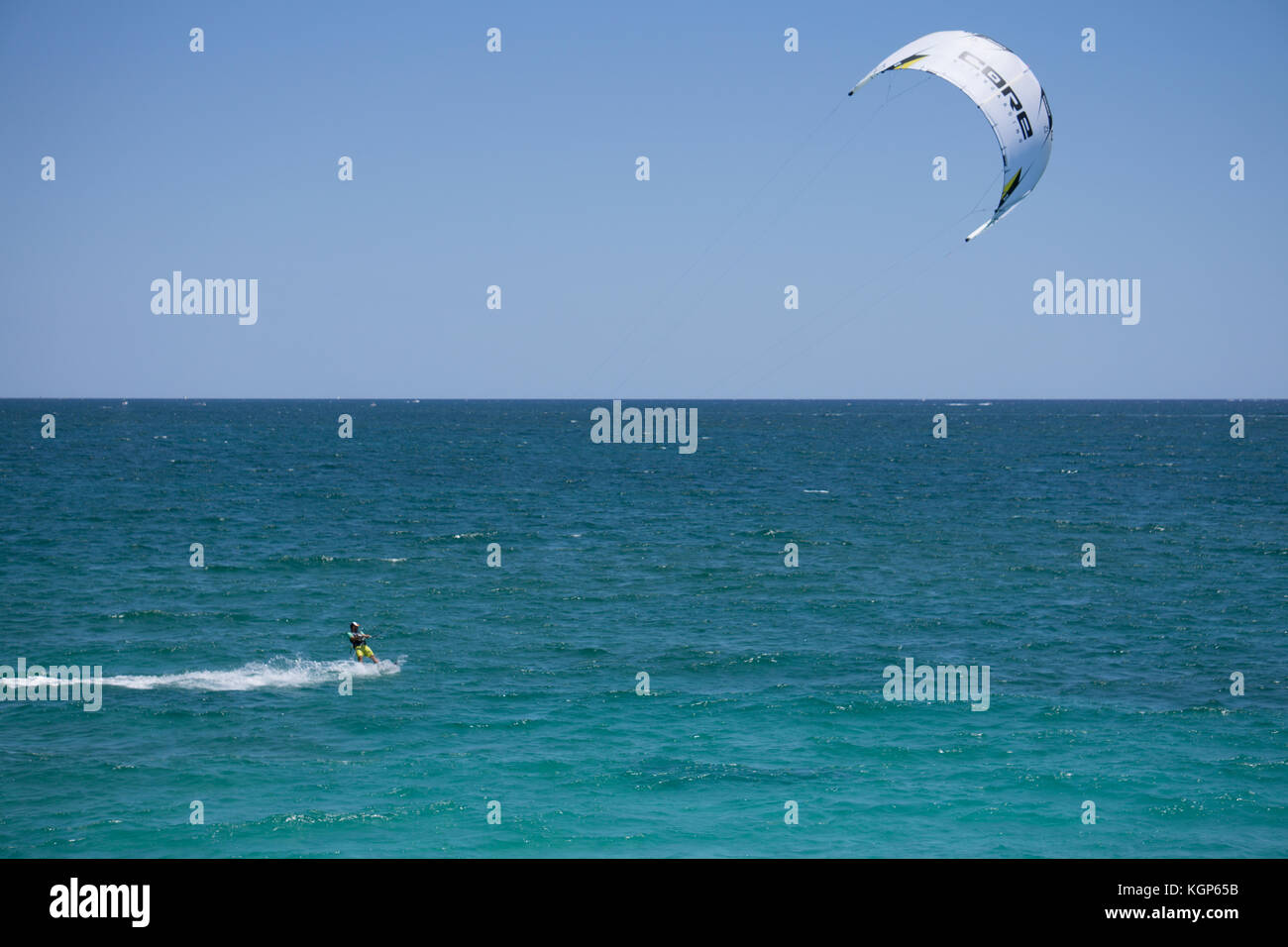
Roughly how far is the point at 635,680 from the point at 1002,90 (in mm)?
19867

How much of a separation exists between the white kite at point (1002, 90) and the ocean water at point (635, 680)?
1370 cm

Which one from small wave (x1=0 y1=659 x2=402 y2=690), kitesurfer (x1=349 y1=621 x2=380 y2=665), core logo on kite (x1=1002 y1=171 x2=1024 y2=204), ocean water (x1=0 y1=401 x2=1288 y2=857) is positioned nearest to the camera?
ocean water (x1=0 y1=401 x2=1288 y2=857)

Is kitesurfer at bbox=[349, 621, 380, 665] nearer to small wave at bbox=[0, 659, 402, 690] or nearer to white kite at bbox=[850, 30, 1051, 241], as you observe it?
small wave at bbox=[0, 659, 402, 690]

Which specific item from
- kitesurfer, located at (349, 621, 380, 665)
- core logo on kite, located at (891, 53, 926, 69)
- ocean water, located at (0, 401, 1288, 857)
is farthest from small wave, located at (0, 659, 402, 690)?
core logo on kite, located at (891, 53, 926, 69)

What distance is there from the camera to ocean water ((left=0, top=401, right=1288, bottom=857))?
72.2ft

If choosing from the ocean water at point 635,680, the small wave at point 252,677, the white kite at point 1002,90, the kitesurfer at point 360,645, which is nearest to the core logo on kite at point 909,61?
the white kite at point 1002,90

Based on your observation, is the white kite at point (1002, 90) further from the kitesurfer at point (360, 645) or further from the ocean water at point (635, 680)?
the kitesurfer at point (360, 645)

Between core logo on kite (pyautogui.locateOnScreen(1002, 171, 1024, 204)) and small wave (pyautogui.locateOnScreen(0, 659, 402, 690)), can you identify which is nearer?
core logo on kite (pyautogui.locateOnScreen(1002, 171, 1024, 204))

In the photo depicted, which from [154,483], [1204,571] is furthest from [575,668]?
[154,483]

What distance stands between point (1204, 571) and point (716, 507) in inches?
1389

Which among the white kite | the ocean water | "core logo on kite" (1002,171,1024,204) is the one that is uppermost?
the white kite

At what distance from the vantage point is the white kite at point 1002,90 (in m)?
23.2

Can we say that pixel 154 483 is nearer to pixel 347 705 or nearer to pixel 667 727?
pixel 347 705

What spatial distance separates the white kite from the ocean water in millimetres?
13696
